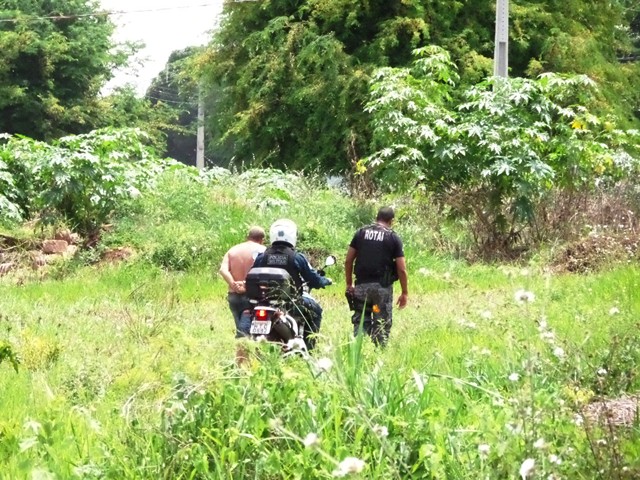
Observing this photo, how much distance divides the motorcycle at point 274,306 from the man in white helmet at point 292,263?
0.16 metres

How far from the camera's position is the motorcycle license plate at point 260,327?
7227 millimetres

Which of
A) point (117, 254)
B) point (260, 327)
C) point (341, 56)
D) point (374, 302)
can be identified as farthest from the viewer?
point (341, 56)

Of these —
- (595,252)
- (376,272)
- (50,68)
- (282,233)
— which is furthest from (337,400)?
(50,68)

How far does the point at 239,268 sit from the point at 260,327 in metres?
1.56

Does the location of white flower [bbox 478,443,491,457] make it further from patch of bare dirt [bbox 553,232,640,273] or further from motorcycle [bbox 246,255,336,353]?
patch of bare dirt [bbox 553,232,640,273]

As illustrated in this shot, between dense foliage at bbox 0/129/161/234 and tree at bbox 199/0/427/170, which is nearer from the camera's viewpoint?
dense foliage at bbox 0/129/161/234

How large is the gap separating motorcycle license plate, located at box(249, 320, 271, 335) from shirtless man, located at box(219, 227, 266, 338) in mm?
1103

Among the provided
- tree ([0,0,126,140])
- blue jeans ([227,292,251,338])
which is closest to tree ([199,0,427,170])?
tree ([0,0,126,140])

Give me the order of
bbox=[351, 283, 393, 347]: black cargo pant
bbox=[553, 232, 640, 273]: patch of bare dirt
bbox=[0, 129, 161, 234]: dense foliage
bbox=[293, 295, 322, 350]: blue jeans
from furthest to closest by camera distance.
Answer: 1. bbox=[0, 129, 161, 234]: dense foliage
2. bbox=[553, 232, 640, 273]: patch of bare dirt
3. bbox=[351, 283, 393, 347]: black cargo pant
4. bbox=[293, 295, 322, 350]: blue jeans

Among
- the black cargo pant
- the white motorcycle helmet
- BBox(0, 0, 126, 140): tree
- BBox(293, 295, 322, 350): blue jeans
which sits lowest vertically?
BBox(0, 0, 126, 140): tree

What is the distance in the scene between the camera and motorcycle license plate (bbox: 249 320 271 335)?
7.23 m

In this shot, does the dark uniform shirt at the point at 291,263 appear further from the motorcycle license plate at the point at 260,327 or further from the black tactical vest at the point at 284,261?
the motorcycle license plate at the point at 260,327

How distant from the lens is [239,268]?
28.7ft

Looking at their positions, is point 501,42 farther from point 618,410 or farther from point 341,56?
point 618,410
